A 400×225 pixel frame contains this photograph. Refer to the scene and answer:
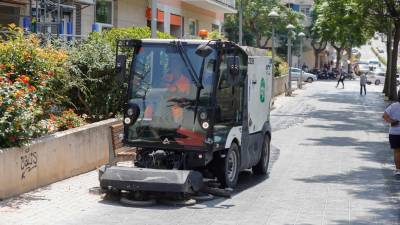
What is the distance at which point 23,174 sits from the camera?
33.9ft

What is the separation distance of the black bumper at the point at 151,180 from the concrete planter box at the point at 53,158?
1209 mm

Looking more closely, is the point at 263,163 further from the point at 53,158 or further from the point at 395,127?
the point at 53,158

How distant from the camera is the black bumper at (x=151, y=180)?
32.2ft

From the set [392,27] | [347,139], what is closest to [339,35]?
[392,27]

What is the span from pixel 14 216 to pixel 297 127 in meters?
17.0

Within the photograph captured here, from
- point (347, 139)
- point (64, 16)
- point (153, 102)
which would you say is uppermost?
point (64, 16)

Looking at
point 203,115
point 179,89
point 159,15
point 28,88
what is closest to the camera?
point 203,115

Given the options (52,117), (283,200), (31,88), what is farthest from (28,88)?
(283,200)

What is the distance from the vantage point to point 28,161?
414 inches

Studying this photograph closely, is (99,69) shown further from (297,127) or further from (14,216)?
(297,127)

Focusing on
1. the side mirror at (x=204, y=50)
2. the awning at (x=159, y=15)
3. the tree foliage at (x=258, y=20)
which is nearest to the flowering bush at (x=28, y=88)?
the side mirror at (x=204, y=50)

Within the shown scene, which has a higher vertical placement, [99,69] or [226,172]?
[99,69]

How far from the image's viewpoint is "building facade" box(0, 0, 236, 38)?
791 inches

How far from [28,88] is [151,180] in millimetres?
2750
